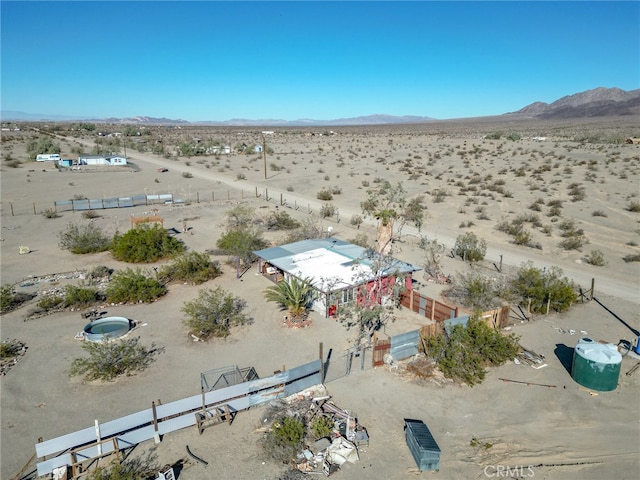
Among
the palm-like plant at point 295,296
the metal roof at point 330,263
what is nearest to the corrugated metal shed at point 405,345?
the metal roof at point 330,263

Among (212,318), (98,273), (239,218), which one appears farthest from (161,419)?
(239,218)

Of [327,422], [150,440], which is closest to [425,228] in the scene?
[327,422]

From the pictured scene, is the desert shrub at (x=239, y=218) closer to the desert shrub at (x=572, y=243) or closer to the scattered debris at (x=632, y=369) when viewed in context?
the desert shrub at (x=572, y=243)

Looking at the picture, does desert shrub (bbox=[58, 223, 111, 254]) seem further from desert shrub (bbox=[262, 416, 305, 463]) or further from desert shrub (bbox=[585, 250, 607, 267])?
desert shrub (bbox=[585, 250, 607, 267])

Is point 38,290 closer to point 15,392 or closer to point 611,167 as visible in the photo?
point 15,392

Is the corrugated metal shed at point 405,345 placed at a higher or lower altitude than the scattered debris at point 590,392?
higher

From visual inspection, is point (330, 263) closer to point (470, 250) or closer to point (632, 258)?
point (470, 250)
